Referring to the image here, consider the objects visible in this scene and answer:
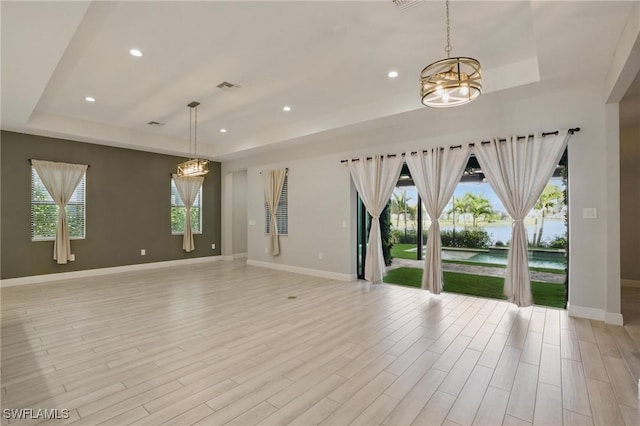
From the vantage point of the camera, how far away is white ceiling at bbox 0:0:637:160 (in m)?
2.72

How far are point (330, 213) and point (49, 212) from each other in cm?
571

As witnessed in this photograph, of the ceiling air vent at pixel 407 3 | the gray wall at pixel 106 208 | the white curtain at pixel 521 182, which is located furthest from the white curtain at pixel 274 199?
the ceiling air vent at pixel 407 3

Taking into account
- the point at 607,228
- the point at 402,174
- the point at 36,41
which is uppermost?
the point at 36,41

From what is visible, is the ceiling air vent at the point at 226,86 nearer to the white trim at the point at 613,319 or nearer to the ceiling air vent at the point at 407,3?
the ceiling air vent at the point at 407,3

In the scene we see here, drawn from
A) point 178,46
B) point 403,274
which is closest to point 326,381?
point 178,46

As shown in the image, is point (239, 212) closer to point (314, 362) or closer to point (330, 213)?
point (330, 213)

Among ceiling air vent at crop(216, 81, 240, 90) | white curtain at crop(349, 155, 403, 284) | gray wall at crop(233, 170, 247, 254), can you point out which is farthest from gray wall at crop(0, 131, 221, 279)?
white curtain at crop(349, 155, 403, 284)

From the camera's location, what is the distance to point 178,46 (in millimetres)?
3379

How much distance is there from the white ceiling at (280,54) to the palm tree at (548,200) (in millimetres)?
1467

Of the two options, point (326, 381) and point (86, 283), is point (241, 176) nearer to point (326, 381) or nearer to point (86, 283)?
point (86, 283)

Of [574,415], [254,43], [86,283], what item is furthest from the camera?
[86,283]

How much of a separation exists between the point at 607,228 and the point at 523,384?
8.47 ft

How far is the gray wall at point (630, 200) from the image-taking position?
571 cm

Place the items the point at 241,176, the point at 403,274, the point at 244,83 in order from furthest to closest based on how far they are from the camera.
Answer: the point at 241,176 < the point at 403,274 < the point at 244,83
